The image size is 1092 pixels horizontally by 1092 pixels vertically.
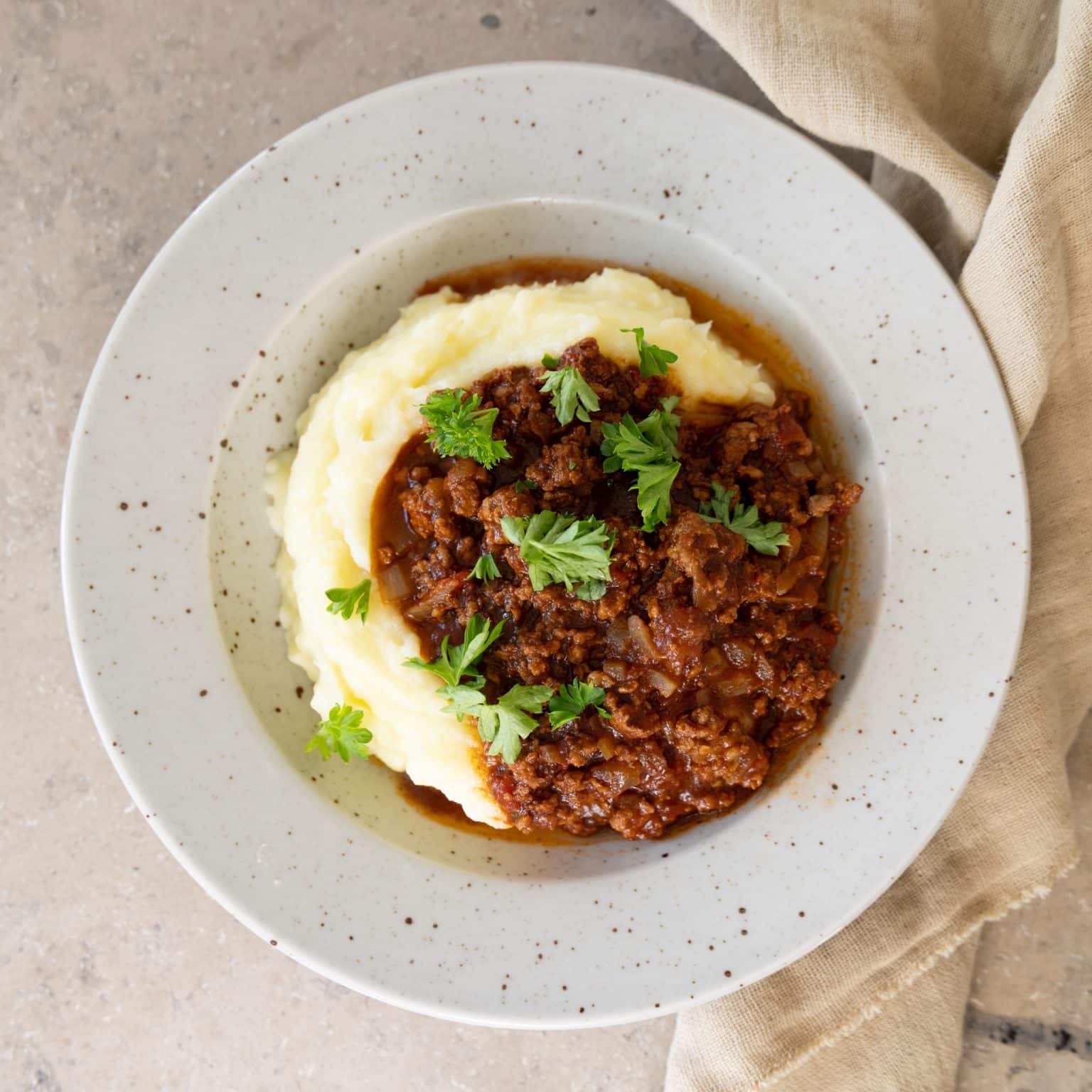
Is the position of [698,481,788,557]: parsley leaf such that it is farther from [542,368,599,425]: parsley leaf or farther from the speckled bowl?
[542,368,599,425]: parsley leaf

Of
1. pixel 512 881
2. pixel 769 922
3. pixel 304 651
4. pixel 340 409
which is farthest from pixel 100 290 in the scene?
pixel 769 922

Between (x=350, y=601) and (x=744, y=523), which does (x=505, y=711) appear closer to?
(x=350, y=601)

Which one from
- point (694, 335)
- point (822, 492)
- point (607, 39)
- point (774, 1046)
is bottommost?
point (774, 1046)

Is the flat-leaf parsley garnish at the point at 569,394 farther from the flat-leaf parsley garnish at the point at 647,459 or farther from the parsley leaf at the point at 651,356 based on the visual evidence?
the parsley leaf at the point at 651,356

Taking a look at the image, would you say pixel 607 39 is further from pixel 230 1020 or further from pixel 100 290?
pixel 230 1020

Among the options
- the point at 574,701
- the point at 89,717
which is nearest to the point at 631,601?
the point at 574,701
